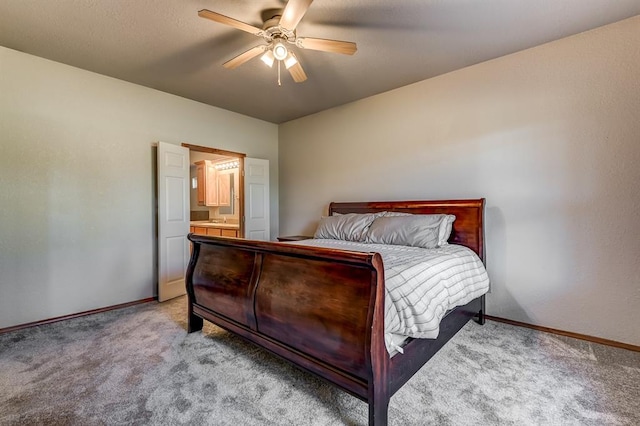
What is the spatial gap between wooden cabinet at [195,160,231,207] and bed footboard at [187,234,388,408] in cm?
373

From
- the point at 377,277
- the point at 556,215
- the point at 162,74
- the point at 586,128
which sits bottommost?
the point at 377,277

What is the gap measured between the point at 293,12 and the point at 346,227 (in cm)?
215

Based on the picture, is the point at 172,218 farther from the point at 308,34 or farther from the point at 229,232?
the point at 308,34

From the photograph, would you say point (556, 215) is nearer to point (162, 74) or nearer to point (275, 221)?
point (275, 221)

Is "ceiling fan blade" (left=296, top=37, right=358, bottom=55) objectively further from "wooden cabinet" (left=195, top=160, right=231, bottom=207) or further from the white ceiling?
"wooden cabinet" (left=195, top=160, right=231, bottom=207)

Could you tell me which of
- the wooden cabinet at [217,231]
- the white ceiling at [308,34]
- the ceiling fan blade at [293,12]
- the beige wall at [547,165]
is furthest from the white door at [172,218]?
the beige wall at [547,165]

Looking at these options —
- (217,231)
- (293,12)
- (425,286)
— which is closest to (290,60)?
(293,12)

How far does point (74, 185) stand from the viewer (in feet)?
9.79

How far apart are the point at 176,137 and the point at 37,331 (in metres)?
2.47

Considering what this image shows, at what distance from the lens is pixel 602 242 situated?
7.86 ft

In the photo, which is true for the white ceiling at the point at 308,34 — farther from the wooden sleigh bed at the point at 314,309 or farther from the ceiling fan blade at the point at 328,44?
the wooden sleigh bed at the point at 314,309

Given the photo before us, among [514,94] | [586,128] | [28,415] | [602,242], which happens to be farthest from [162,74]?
[602,242]

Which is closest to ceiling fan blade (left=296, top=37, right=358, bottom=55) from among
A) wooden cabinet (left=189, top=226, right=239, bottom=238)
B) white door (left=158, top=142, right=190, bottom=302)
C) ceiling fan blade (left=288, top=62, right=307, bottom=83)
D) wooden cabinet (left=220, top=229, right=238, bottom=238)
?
ceiling fan blade (left=288, top=62, right=307, bottom=83)

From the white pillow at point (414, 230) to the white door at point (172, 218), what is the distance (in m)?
2.39
